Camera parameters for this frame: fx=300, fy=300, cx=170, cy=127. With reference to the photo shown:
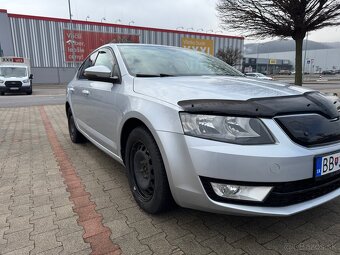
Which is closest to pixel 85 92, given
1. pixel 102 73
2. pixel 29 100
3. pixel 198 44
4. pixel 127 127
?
pixel 102 73

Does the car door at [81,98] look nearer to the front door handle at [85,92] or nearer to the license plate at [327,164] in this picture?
the front door handle at [85,92]

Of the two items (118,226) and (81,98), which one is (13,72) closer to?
→ (81,98)

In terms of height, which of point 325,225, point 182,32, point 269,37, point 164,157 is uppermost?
point 182,32

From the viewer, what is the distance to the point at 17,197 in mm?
3100

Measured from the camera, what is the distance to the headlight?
1.97 m

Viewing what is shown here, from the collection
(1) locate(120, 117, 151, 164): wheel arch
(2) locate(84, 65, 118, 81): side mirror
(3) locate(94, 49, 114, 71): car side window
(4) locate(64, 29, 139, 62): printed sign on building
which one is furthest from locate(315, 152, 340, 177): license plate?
(4) locate(64, 29, 139, 62): printed sign on building

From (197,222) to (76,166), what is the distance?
7.08 ft

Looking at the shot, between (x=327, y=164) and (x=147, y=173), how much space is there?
1407mm

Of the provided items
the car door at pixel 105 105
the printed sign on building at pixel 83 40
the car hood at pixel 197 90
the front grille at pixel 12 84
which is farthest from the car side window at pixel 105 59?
the printed sign on building at pixel 83 40

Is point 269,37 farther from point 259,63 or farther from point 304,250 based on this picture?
point 259,63

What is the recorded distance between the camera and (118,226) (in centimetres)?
251

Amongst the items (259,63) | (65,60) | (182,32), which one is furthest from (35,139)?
(259,63)

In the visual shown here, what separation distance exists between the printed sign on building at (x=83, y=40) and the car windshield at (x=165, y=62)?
32.4 metres

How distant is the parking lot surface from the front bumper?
37 centimetres
